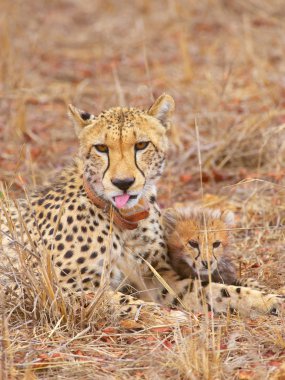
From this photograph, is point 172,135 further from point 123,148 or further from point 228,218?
point 123,148

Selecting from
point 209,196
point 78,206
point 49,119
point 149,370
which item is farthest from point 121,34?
point 149,370

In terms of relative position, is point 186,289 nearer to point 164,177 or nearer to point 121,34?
point 164,177

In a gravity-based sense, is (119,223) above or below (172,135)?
below

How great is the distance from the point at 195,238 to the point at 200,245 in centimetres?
6

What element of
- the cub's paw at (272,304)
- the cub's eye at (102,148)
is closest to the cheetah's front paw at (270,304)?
the cub's paw at (272,304)

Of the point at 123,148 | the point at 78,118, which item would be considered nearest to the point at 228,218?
the point at 123,148

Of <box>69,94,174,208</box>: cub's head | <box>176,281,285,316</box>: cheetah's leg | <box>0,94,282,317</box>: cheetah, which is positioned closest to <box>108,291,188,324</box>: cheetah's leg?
<box>0,94,282,317</box>: cheetah

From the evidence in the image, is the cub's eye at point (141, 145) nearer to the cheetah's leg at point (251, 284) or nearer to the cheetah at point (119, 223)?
the cheetah at point (119, 223)

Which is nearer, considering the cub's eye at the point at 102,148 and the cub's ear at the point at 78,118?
the cub's eye at the point at 102,148

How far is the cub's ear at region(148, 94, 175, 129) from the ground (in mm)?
150

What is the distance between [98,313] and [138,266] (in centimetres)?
58

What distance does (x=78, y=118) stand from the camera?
15.0 feet

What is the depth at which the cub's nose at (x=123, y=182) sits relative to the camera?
416 cm

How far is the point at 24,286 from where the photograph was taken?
4027 mm
